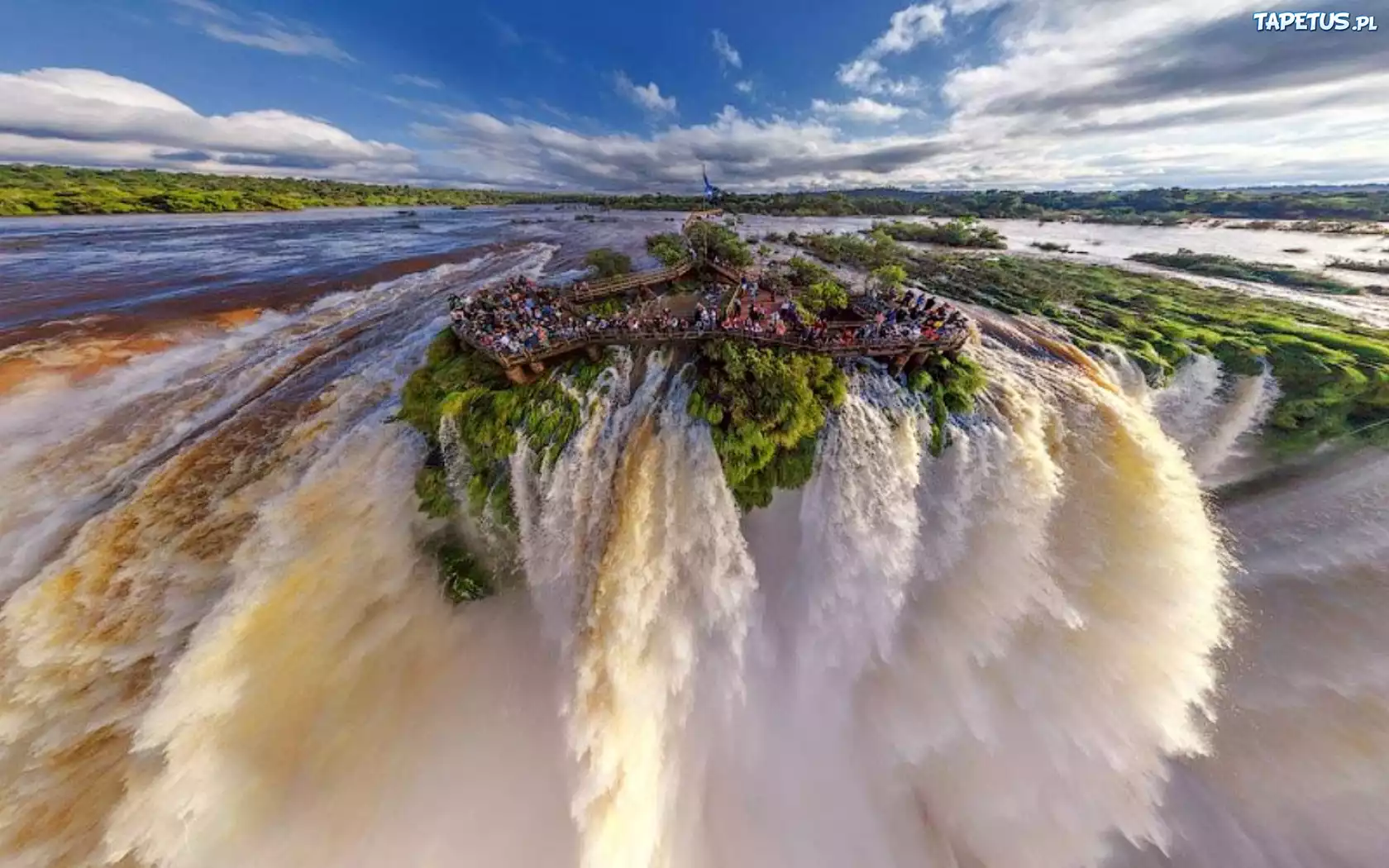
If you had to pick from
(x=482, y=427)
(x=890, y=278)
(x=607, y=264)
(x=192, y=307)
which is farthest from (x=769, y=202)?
(x=482, y=427)

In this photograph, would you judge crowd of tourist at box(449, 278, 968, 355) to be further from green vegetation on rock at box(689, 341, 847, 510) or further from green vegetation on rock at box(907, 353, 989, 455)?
green vegetation on rock at box(689, 341, 847, 510)

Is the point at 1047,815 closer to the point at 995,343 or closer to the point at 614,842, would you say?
the point at 614,842

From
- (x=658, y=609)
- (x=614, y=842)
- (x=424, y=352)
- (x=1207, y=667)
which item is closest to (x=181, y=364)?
(x=424, y=352)

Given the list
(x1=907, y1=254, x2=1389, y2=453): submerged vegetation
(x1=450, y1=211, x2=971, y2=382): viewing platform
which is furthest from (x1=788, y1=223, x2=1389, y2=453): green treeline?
(x1=450, y1=211, x2=971, y2=382): viewing platform

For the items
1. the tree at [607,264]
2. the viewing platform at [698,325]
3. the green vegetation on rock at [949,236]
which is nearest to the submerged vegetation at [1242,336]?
the viewing platform at [698,325]

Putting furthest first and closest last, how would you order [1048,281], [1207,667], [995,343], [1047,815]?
[1048,281]
[995,343]
[1207,667]
[1047,815]

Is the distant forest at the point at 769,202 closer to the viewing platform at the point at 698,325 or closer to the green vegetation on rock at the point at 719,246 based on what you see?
the green vegetation on rock at the point at 719,246
